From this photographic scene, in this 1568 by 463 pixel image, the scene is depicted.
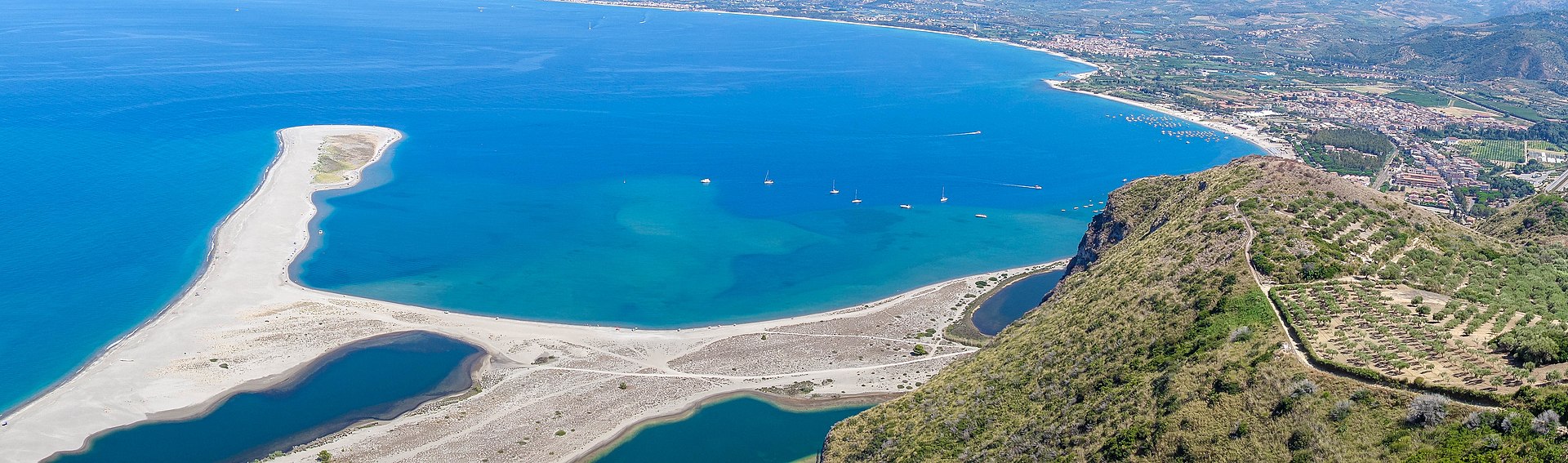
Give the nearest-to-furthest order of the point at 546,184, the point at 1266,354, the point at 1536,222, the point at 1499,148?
the point at 1266,354, the point at 1536,222, the point at 546,184, the point at 1499,148

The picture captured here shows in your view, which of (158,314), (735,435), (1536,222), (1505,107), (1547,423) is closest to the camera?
(1547,423)

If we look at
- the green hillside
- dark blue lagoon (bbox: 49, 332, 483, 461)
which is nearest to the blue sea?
dark blue lagoon (bbox: 49, 332, 483, 461)

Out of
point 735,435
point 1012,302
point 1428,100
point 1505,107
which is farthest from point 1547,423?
point 1428,100

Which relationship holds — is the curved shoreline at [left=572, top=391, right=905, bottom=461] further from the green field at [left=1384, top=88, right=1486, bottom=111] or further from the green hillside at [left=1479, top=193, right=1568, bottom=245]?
the green field at [left=1384, top=88, right=1486, bottom=111]

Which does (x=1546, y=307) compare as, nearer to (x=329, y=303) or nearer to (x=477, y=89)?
(x=329, y=303)

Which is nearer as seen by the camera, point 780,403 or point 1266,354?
point 1266,354

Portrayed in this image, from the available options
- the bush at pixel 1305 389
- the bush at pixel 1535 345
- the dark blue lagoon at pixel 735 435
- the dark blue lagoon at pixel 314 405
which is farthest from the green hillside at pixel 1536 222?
the dark blue lagoon at pixel 314 405

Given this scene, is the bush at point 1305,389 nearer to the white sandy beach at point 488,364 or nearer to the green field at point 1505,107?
the white sandy beach at point 488,364

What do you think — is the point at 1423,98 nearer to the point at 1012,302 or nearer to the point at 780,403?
the point at 1012,302
